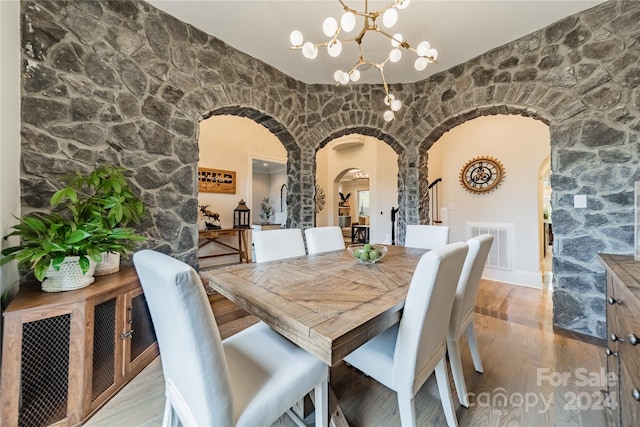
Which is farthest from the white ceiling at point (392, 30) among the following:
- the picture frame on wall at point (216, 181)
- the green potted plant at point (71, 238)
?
the picture frame on wall at point (216, 181)

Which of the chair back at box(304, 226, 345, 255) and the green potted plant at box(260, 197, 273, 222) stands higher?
the green potted plant at box(260, 197, 273, 222)

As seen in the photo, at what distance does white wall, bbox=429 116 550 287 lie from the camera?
3.64m

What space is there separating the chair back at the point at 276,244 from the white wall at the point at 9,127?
1.38 meters

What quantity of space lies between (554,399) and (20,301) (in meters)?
3.01

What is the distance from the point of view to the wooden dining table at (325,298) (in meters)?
0.85

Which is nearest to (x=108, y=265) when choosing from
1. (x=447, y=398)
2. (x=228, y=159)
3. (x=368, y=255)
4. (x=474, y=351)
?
(x=368, y=255)

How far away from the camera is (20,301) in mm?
1286

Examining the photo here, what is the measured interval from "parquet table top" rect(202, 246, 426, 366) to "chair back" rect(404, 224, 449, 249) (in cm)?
87

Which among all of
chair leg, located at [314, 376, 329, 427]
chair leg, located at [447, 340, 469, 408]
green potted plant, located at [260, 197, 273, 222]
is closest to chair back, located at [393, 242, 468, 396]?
chair leg, located at [314, 376, 329, 427]

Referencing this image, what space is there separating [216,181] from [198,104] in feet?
9.02

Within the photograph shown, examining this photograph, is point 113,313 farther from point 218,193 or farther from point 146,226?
point 218,193

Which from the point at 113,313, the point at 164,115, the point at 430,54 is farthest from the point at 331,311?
the point at 164,115

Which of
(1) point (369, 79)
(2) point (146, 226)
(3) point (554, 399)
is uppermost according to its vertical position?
(1) point (369, 79)

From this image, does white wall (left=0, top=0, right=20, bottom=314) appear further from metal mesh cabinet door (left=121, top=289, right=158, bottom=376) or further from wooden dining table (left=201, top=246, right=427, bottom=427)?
wooden dining table (left=201, top=246, right=427, bottom=427)
